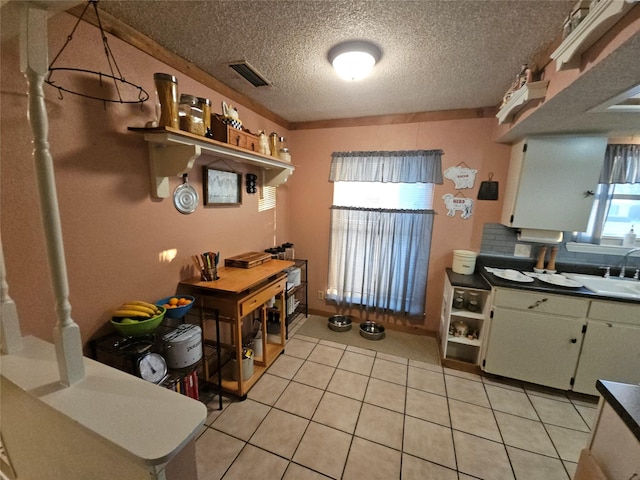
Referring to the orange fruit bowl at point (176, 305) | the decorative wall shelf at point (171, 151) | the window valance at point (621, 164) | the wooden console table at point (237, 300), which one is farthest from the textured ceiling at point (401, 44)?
the wooden console table at point (237, 300)

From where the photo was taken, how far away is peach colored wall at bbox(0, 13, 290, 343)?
1088 mm

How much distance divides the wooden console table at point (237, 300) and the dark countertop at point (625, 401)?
5.66 ft

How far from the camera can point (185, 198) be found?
6.11ft

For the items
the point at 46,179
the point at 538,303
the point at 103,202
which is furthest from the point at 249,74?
the point at 538,303

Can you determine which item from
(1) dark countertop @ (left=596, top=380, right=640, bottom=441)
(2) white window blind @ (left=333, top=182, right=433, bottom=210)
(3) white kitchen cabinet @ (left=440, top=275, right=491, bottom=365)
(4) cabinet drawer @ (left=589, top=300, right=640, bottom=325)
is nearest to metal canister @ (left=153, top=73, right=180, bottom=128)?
(2) white window blind @ (left=333, top=182, right=433, bottom=210)

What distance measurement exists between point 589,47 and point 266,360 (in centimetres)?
274

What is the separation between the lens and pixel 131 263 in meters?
1.55

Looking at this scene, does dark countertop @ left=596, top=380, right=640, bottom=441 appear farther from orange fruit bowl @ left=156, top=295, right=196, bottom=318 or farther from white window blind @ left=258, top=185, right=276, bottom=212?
white window blind @ left=258, top=185, right=276, bottom=212

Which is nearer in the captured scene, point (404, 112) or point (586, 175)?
point (586, 175)

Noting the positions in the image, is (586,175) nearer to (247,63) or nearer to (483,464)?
(483,464)

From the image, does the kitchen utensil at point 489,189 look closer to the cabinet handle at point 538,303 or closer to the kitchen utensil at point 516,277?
the kitchen utensil at point 516,277

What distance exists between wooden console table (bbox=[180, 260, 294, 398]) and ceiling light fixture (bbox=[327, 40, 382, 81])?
153 cm

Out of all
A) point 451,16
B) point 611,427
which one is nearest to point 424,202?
point 451,16

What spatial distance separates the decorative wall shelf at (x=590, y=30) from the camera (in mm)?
895
